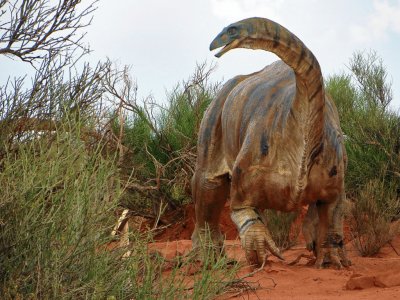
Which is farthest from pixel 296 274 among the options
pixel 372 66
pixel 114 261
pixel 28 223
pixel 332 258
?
pixel 372 66

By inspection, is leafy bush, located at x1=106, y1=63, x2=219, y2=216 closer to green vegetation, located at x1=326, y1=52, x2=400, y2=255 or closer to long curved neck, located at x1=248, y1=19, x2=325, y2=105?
green vegetation, located at x1=326, y1=52, x2=400, y2=255

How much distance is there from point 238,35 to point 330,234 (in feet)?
10.3

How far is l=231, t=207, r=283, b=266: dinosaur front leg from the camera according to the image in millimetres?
9070

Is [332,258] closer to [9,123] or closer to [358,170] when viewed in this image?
[9,123]

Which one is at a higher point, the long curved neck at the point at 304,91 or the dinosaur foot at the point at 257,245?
the long curved neck at the point at 304,91

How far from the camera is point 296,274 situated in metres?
9.86

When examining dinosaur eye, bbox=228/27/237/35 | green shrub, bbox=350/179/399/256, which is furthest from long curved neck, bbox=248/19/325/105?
green shrub, bbox=350/179/399/256

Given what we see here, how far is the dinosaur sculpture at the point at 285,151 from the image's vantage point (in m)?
8.87

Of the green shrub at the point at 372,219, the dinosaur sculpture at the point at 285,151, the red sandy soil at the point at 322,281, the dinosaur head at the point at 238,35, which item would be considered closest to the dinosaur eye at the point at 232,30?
the dinosaur head at the point at 238,35

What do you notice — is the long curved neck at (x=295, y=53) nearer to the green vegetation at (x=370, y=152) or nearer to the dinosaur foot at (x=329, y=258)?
the dinosaur foot at (x=329, y=258)

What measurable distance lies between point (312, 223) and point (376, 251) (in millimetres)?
3684

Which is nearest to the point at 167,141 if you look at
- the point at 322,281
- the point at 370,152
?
the point at 370,152

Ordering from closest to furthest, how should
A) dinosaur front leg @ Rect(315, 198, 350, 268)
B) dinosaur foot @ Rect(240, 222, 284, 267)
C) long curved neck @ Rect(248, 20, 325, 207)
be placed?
long curved neck @ Rect(248, 20, 325, 207) → dinosaur foot @ Rect(240, 222, 284, 267) → dinosaur front leg @ Rect(315, 198, 350, 268)

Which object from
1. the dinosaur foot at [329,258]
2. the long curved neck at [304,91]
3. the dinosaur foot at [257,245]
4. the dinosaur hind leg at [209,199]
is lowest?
the dinosaur foot at [329,258]
